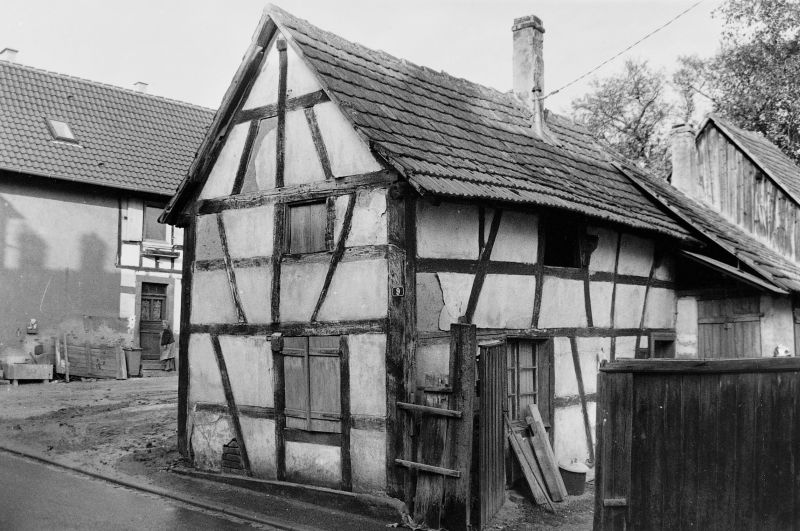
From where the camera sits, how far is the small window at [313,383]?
388 inches

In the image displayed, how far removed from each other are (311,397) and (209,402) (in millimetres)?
2091

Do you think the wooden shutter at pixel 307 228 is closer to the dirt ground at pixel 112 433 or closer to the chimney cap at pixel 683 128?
the dirt ground at pixel 112 433

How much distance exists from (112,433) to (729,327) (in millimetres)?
10420

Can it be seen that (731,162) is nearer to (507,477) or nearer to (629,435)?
(507,477)

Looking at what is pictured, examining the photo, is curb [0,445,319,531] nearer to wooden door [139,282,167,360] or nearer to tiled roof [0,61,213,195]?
wooden door [139,282,167,360]

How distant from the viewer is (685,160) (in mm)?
18375

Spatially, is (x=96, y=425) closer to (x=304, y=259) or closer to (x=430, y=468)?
(x=304, y=259)

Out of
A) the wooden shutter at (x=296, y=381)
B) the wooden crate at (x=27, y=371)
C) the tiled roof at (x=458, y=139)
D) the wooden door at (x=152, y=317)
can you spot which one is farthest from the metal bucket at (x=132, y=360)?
the wooden shutter at (x=296, y=381)

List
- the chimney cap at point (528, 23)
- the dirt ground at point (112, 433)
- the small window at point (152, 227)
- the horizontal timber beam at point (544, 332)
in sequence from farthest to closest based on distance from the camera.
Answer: the small window at point (152, 227) → the chimney cap at point (528, 23) → the dirt ground at point (112, 433) → the horizontal timber beam at point (544, 332)

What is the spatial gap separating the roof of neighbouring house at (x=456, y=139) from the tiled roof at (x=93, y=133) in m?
11.0

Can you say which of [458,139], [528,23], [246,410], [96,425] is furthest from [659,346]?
[96,425]

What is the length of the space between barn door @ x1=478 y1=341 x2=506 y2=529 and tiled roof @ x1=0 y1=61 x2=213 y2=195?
15.7 metres

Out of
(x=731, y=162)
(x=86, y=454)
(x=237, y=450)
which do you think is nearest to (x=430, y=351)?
(x=237, y=450)

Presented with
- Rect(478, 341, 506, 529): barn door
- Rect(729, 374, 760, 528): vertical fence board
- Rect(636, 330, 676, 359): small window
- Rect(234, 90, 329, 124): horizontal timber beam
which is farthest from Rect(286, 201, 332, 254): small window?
Rect(636, 330, 676, 359): small window
